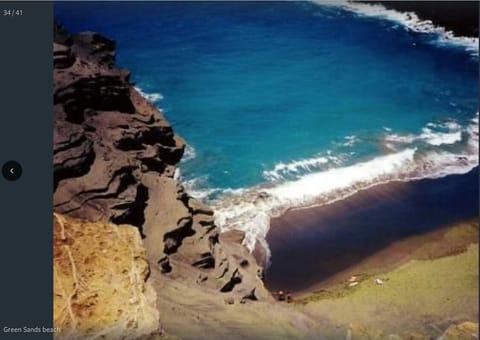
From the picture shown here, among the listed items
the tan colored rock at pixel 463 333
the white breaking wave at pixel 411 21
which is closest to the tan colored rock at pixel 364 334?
the tan colored rock at pixel 463 333

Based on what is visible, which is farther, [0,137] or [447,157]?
[447,157]

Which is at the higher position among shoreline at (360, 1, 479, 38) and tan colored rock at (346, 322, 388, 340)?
shoreline at (360, 1, 479, 38)

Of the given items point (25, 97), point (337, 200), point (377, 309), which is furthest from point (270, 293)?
point (25, 97)

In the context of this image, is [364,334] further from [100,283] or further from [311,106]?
[311,106]

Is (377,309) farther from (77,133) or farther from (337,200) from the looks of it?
(77,133)

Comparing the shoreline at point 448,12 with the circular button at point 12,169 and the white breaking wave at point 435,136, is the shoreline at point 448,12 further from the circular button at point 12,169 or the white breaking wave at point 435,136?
the circular button at point 12,169

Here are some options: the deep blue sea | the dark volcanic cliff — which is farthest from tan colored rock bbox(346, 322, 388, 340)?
the deep blue sea

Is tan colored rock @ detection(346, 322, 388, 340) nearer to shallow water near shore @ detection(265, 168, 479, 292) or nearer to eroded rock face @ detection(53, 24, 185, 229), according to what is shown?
shallow water near shore @ detection(265, 168, 479, 292)
